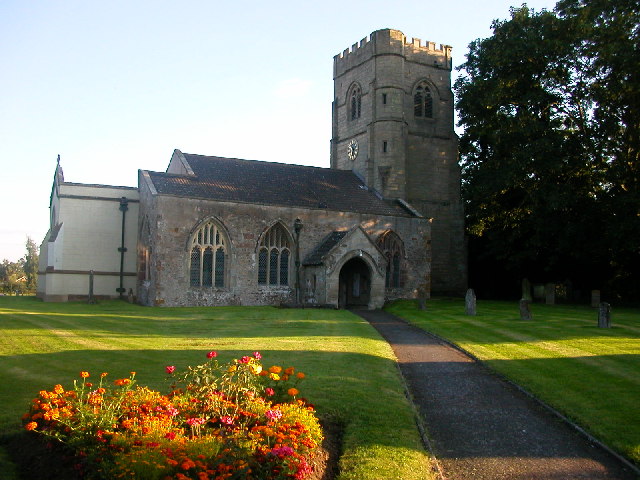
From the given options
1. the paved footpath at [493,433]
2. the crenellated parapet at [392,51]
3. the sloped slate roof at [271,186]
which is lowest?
the paved footpath at [493,433]

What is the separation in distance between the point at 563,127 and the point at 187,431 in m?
33.5

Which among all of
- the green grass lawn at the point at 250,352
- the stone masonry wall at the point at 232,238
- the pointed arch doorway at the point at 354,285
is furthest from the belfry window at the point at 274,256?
the green grass lawn at the point at 250,352

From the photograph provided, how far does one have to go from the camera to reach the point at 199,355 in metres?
13.5

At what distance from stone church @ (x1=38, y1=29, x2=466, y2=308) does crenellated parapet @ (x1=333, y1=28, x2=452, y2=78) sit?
114 mm

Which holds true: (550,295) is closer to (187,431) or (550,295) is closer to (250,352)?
(250,352)

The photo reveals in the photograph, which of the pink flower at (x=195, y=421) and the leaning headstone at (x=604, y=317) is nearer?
the pink flower at (x=195, y=421)

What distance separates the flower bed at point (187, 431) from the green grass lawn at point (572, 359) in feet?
14.7

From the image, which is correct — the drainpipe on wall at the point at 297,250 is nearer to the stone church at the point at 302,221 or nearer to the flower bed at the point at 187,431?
the stone church at the point at 302,221

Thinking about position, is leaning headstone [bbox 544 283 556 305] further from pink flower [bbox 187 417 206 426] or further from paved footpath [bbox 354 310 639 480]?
pink flower [bbox 187 417 206 426]

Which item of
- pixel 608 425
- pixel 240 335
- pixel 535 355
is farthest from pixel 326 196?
pixel 608 425

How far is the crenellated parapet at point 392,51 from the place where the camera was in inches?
1677

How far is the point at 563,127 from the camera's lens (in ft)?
118

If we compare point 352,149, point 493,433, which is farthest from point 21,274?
point 493,433

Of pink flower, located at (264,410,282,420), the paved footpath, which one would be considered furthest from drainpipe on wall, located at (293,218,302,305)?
pink flower, located at (264,410,282,420)
